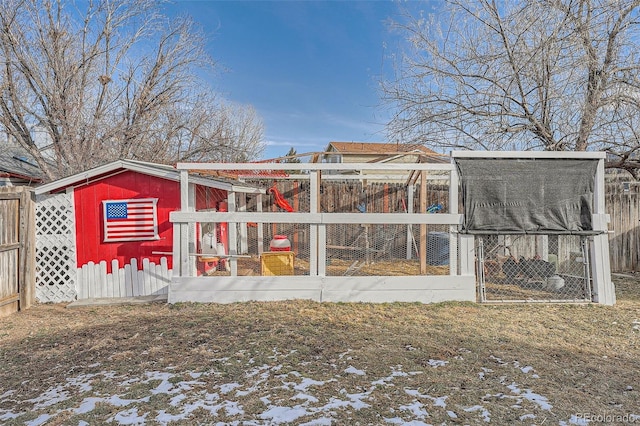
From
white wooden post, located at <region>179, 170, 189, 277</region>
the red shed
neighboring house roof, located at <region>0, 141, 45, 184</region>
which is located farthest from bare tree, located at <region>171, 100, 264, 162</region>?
white wooden post, located at <region>179, 170, 189, 277</region>

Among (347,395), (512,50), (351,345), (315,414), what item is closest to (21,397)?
(315,414)

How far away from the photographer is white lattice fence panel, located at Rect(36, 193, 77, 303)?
5801 millimetres

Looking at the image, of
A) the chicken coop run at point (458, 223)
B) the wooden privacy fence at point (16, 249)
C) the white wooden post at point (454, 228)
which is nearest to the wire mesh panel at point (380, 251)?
the white wooden post at point (454, 228)

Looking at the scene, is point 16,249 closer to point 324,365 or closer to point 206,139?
point 324,365

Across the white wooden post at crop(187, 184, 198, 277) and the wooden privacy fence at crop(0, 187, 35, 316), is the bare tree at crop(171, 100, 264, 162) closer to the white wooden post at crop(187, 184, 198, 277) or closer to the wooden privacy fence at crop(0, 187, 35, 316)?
the white wooden post at crop(187, 184, 198, 277)

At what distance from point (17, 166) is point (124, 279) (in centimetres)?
1063

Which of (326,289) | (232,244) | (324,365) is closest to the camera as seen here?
(324,365)

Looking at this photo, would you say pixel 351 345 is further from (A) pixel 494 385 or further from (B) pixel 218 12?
(B) pixel 218 12

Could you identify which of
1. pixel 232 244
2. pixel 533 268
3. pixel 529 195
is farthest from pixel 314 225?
pixel 533 268

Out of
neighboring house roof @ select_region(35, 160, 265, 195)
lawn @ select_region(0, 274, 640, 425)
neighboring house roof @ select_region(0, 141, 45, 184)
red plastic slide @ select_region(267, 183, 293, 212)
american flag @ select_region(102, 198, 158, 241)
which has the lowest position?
lawn @ select_region(0, 274, 640, 425)

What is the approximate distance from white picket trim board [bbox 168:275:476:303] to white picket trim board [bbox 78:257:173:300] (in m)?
0.66

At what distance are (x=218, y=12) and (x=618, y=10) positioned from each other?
1000cm

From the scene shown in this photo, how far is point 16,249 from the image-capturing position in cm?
535

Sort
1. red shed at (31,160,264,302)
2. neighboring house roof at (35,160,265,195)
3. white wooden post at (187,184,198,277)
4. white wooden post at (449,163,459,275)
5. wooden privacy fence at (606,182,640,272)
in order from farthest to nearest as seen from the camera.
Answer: wooden privacy fence at (606,182,640,272) < red shed at (31,160,264,302) < neighboring house roof at (35,160,265,195) < white wooden post at (187,184,198,277) < white wooden post at (449,163,459,275)
